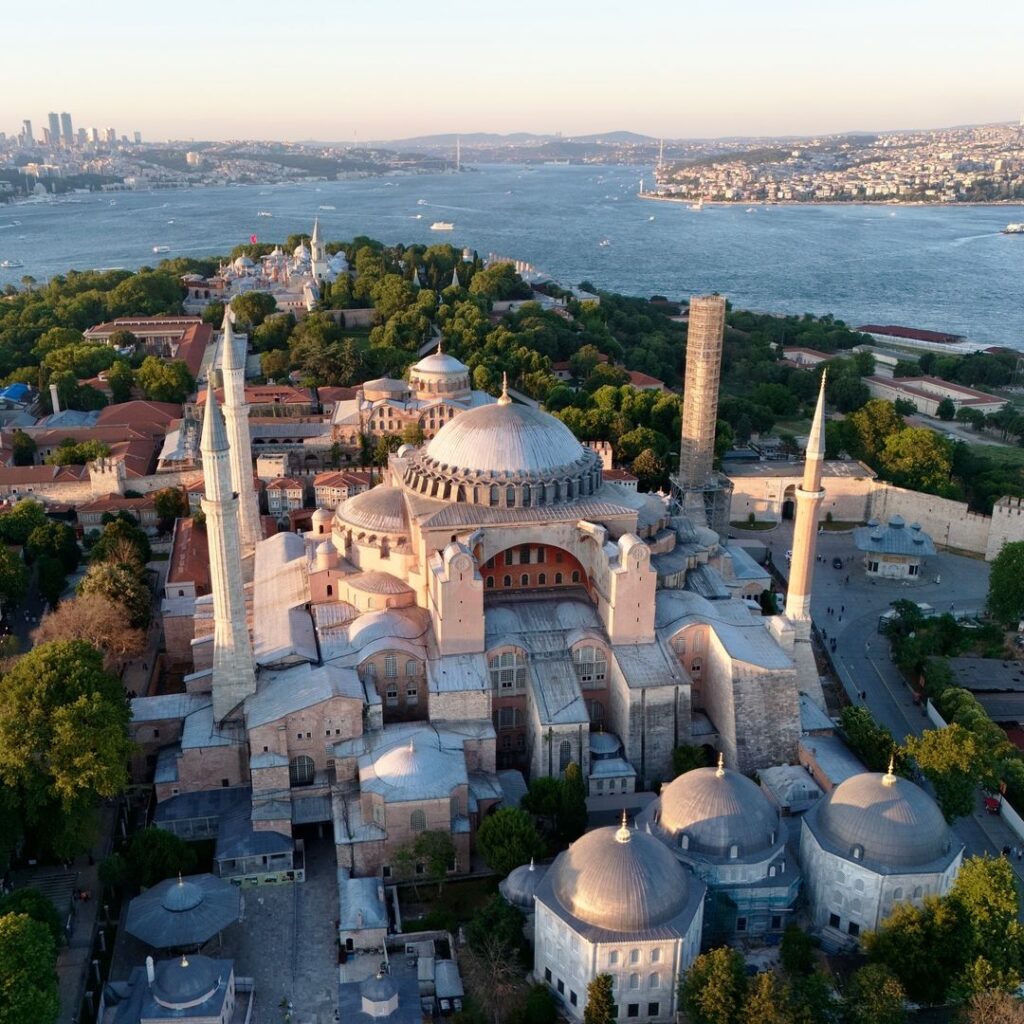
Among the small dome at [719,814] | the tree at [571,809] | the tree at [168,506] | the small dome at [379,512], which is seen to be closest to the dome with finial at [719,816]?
the small dome at [719,814]

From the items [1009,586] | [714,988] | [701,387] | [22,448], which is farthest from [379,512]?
[22,448]

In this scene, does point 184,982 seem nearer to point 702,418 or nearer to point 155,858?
point 155,858

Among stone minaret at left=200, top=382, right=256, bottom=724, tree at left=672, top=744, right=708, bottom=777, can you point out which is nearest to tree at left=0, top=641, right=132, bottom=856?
stone minaret at left=200, top=382, right=256, bottom=724

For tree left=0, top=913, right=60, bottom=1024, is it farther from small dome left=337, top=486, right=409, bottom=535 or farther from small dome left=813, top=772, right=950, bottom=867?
small dome left=813, top=772, right=950, bottom=867

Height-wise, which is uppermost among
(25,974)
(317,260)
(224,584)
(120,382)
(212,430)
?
(212,430)

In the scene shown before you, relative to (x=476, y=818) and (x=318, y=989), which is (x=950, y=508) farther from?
(x=318, y=989)

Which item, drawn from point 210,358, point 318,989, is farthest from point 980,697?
point 210,358

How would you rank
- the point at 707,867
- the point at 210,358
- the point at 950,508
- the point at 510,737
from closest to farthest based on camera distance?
the point at 707,867
the point at 510,737
the point at 950,508
the point at 210,358
